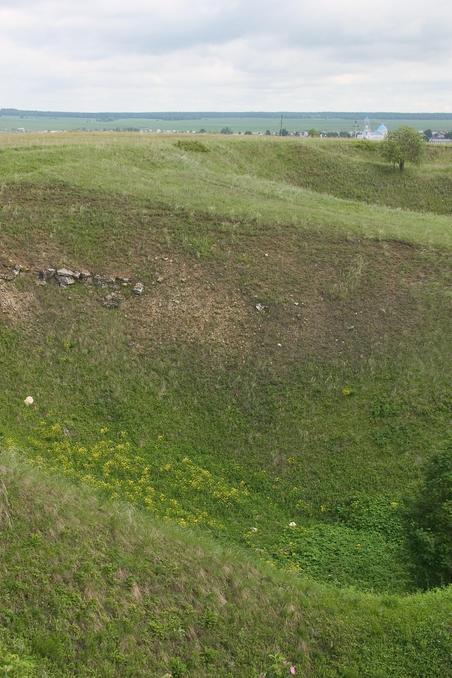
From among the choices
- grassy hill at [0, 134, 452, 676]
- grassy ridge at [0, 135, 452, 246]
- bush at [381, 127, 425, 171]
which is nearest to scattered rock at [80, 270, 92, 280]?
grassy hill at [0, 134, 452, 676]

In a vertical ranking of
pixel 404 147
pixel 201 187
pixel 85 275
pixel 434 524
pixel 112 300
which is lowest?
pixel 434 524

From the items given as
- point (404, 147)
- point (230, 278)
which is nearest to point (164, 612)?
point (230, 278)

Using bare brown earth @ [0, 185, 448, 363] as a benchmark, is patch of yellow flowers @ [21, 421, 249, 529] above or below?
below

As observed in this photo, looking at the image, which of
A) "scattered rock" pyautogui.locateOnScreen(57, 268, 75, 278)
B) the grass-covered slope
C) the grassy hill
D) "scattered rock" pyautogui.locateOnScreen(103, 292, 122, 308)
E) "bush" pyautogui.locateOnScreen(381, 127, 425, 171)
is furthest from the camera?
"bush" pyautogui.locateOnScreen(381, 127, 425, 171)

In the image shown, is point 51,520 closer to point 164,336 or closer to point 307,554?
point 307,554

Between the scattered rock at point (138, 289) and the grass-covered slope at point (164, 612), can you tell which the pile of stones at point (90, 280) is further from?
the grass-covered slope at point (164, 612)

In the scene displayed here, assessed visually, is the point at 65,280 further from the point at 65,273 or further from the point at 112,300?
the point at 112,300

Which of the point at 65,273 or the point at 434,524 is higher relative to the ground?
the point at 65,273

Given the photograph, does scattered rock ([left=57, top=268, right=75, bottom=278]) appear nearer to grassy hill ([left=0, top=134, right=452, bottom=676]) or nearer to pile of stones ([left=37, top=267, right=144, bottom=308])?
pile of stones ([left=37, top=267, right=144, bottom=308])
